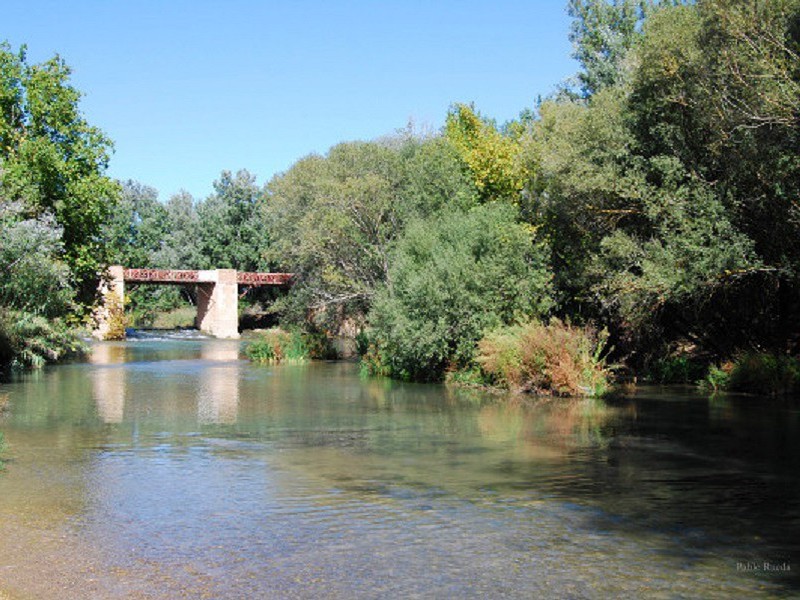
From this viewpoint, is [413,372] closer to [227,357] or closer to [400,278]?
[400,278]

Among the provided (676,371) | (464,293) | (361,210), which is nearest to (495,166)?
(361,210)

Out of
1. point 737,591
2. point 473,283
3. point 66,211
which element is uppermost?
point 66,211

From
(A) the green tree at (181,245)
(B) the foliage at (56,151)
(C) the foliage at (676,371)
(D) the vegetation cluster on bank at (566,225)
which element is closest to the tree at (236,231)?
(A) the green tree at (181,245)

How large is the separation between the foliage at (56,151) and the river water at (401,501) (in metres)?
16.2

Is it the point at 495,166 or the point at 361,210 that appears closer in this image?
the point at 495,166

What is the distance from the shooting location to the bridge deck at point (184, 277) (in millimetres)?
73875

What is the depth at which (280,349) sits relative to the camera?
4331cm

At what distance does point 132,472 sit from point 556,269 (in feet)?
70.4

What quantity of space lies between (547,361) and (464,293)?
4152 mm

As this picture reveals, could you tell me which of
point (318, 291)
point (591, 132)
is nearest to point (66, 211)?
point (318, 291)

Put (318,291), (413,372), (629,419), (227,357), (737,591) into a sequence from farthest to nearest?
(227,357) < (318,291) < (413,372) < (629,419) < (737,591)

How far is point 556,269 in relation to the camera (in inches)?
1319

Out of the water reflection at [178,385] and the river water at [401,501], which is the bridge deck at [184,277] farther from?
the river water at [401,501]

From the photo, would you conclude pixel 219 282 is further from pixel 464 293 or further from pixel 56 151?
pixel 464 293
